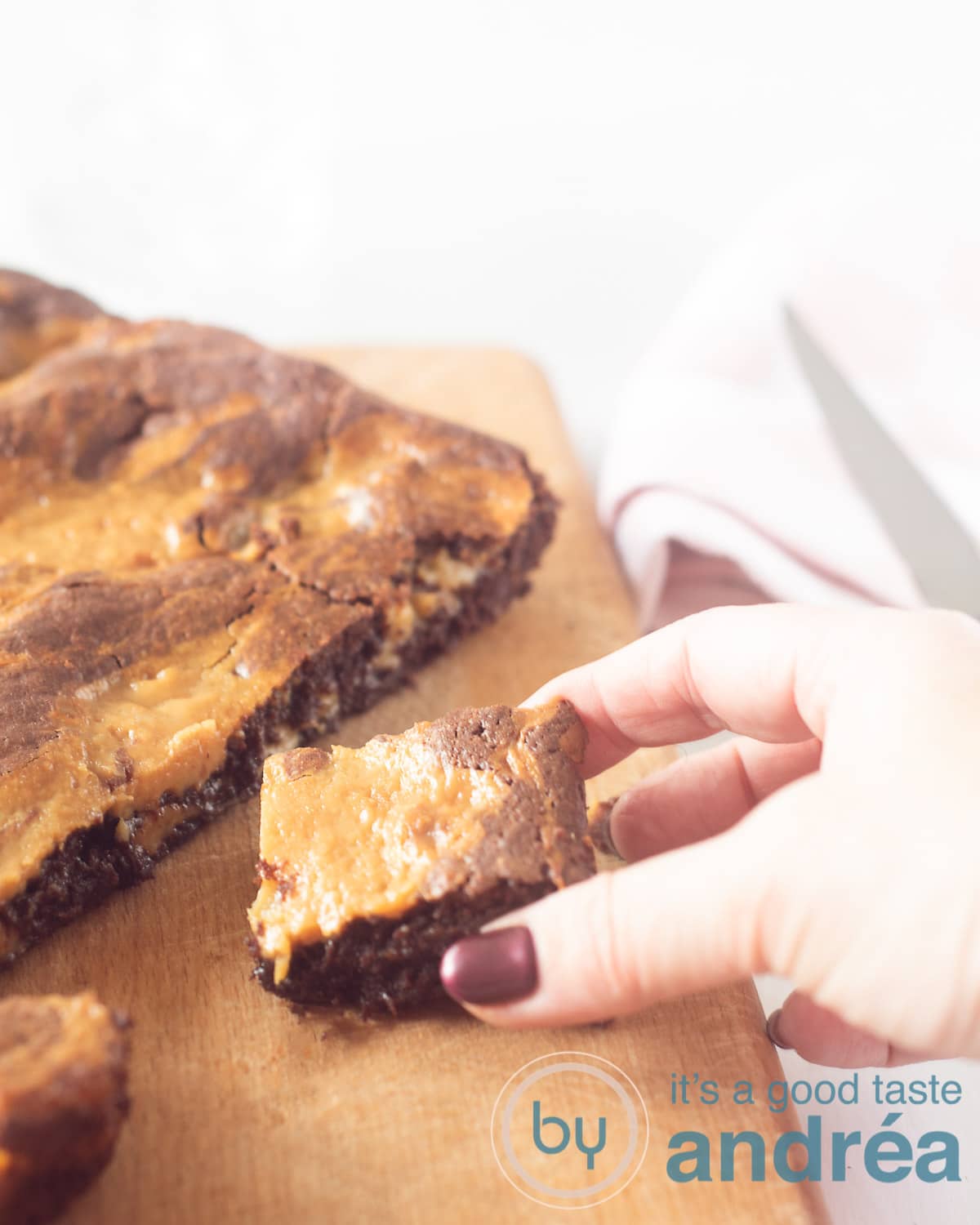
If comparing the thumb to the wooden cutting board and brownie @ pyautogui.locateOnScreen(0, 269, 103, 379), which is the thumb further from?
brownie @ pyautogui.locateOnScreen(0, 269, 103, 379)

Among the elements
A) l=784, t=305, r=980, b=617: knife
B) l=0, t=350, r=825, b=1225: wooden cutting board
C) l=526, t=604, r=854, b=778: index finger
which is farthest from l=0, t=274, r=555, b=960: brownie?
l=784, t=305, r=980, b=617: knife

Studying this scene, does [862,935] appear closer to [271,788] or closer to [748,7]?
[271,788]

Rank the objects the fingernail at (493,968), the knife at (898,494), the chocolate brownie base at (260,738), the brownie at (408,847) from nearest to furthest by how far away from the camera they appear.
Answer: the fingernail at (493,968) < the brownie at (408,847) < the chocolate brownie base at (260,738) < the knife at (898,494)

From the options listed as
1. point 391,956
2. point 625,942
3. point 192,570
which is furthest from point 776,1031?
point 192,570

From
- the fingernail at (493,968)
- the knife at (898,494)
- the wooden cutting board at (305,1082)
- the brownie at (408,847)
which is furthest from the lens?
the knife at (898,494)

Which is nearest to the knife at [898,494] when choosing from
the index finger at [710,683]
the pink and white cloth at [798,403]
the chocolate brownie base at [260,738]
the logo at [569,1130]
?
the pink and white cloth at [798,403]

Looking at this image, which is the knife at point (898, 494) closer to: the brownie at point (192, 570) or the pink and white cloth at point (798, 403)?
the pink and white cloth at point (798, 403)

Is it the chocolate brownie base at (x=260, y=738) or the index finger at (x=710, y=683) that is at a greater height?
the index finger at (x=710, y=683)

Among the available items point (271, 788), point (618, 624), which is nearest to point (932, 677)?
point (271, 788)
